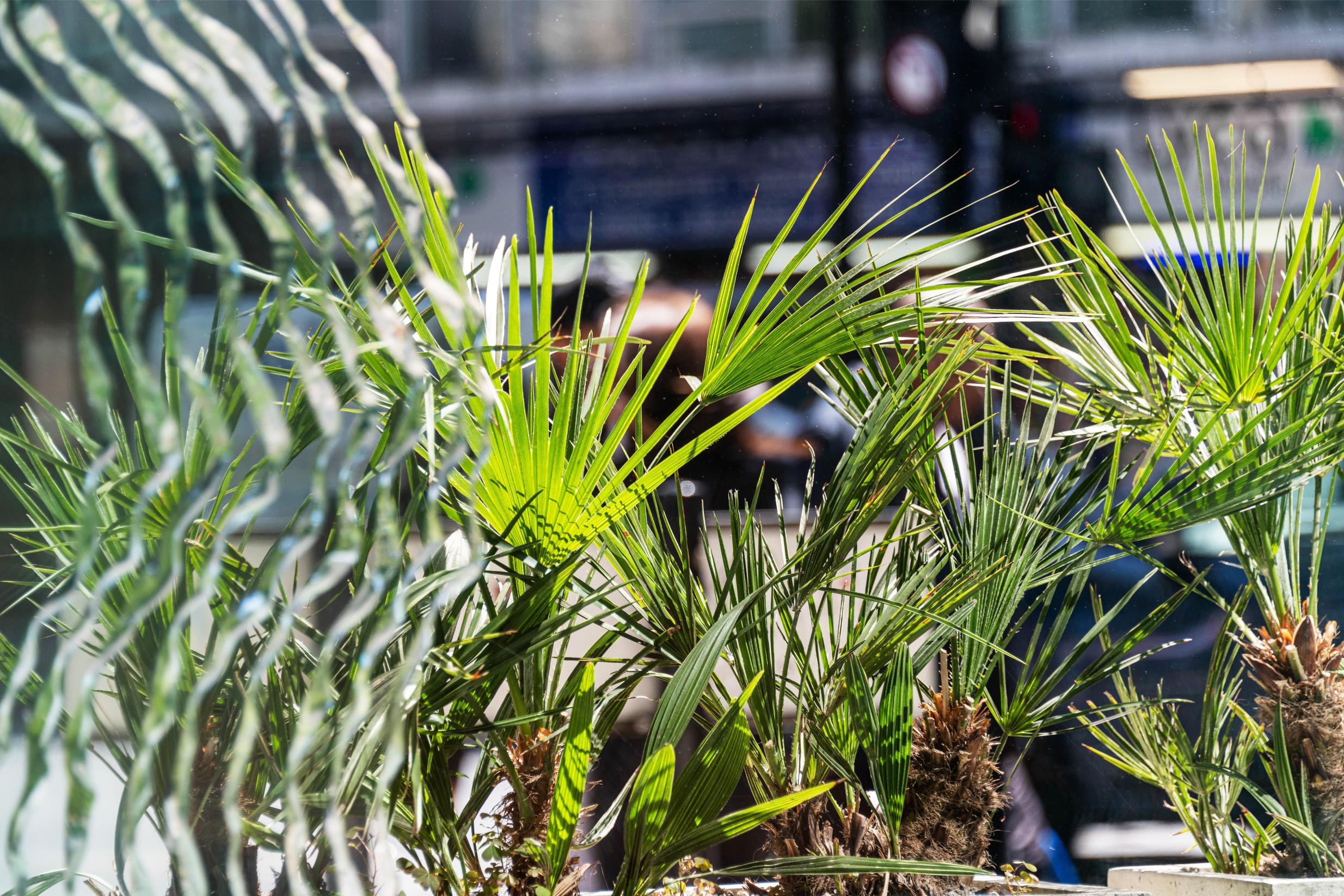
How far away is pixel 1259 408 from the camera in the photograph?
1512mm

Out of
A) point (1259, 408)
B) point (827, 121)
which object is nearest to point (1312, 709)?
point (1259, 408)

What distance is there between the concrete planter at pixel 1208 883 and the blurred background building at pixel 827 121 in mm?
293

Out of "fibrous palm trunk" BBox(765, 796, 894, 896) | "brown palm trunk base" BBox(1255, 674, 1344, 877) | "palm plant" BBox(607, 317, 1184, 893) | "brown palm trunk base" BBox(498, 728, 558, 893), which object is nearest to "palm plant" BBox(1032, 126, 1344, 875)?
"brown palm trunk base" BBox(1255, 674, 1344, 877)

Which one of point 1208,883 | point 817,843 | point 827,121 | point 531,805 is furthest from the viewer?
point 827,121

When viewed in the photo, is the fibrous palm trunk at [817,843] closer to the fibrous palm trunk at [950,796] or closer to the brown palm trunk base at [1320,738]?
the fibrous palm trunk at [950,796]

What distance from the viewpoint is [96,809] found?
1.61ft

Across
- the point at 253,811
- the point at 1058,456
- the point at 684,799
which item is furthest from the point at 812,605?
the point at 253,811

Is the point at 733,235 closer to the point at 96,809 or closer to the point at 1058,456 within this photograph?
the point at 1058,456

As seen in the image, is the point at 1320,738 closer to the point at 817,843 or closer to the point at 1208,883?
the point at 1208,883

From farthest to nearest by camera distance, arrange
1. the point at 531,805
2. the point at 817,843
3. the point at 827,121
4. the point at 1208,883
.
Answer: the point at 827,121 → the point at 1208,883 → the point at 817,843 → the point at 531,805

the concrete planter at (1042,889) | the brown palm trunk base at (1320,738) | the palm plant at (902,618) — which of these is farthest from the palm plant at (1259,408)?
the concrete planter at (1042,889)

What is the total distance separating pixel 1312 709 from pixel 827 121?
1238mm

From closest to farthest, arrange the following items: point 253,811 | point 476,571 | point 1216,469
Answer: point 476,571, point 253,811, point 1216,469

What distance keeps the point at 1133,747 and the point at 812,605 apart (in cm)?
78
